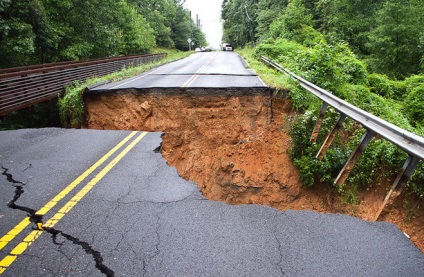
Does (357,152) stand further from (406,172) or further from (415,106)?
(415,106)

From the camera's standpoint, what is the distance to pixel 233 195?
6484 millimetres

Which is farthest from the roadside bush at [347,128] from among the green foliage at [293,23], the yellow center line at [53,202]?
the green foliage at [293,23]

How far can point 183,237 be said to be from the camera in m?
3.48

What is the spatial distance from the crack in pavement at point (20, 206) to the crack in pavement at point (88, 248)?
238 millimetres

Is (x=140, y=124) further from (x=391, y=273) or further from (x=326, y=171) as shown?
(x=391, y=273)

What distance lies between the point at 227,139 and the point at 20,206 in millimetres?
5814

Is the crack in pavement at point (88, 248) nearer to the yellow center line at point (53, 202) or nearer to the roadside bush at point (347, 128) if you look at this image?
the yellow center line at point (53, 202)

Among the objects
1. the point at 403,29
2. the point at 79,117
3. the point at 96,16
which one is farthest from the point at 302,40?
the point at 79,117

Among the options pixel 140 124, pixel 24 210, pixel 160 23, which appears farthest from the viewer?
pixel 160 23

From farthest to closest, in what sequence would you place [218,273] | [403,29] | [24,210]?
[403,29], [24,210], [218,273]

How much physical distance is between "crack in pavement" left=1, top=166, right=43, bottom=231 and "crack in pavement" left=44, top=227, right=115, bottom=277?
238 mm

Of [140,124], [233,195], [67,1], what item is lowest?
[233,195]

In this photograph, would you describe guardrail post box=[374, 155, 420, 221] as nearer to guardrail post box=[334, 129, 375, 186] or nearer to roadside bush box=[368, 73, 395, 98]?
guardrail post box=[334, 129, 375, 186]

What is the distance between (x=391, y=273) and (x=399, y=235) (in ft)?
3.04
